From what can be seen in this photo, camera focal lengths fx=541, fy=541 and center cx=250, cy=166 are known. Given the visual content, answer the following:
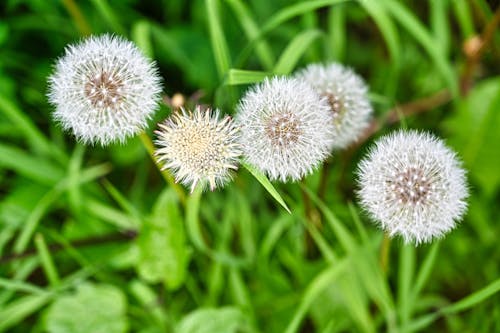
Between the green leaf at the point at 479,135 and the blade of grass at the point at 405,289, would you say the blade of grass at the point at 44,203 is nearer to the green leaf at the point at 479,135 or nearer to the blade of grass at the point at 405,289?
the blade of grass at the point at 405,289

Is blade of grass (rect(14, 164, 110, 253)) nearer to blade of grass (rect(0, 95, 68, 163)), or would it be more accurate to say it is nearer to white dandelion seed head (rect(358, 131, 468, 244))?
blade of grass (rect(0, 95, 68, 163))

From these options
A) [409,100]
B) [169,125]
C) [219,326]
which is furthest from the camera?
[409,100]

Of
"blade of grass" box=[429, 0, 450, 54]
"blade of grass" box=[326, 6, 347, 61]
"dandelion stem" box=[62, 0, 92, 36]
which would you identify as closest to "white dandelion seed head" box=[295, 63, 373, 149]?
"blade of grass" box=[326, 6, 347, 61]

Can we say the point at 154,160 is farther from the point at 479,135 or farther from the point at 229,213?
the point at 479,135

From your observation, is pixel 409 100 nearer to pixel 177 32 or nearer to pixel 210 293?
pixel 177 32

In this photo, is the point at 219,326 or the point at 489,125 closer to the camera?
the point at 219,326

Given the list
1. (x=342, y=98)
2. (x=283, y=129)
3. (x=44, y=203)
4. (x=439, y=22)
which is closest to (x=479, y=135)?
(x=439, y=22)

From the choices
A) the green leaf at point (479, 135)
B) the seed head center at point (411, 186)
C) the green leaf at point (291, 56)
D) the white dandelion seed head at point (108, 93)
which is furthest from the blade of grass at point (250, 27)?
the seed head center at point (411, 186)

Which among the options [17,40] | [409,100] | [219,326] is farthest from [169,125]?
[409,100]
